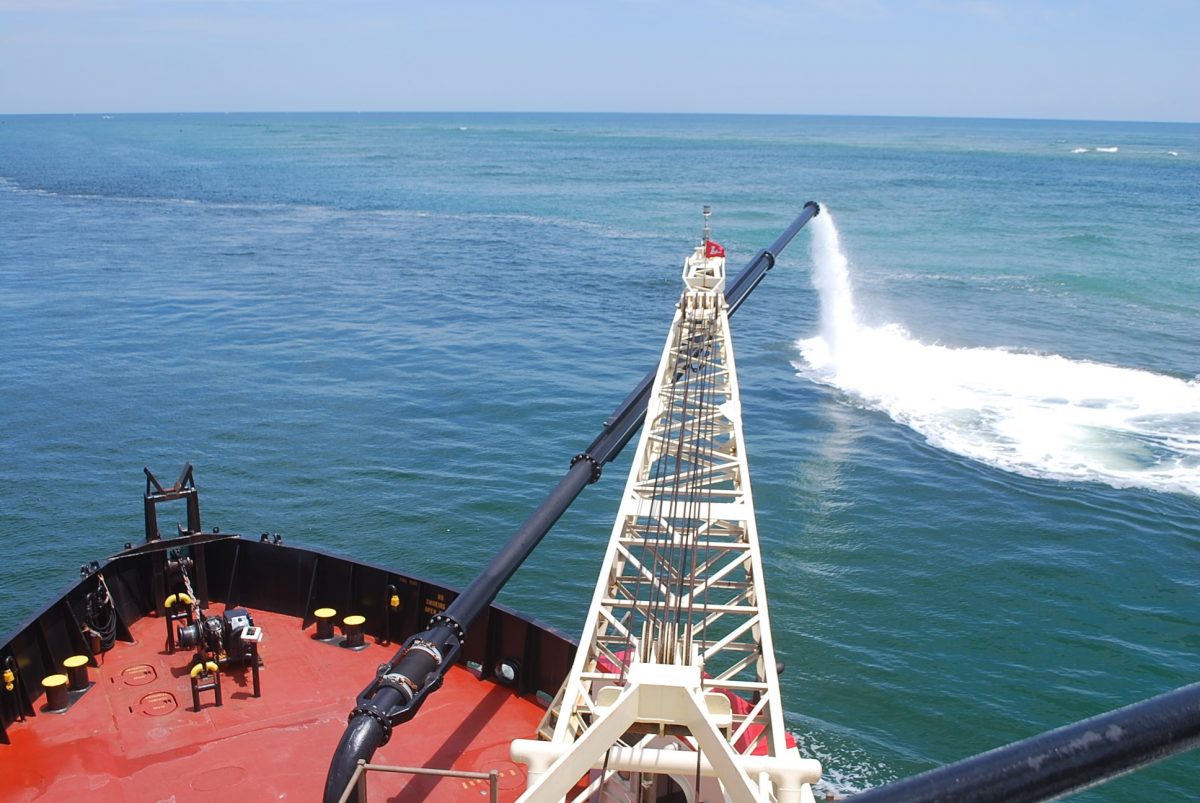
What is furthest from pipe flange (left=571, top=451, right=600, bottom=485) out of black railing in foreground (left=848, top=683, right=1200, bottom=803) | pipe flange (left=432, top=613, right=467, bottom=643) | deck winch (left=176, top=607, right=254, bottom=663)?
black railing in foreground (left=848, top=683, right=1200, bottom=803)

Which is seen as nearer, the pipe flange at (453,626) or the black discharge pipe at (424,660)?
the black discharge pipe at (424,660)

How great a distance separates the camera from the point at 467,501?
1569 inches

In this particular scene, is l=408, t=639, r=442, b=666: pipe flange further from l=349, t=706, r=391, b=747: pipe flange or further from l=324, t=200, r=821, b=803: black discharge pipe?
l=349, t=706, r=391, b=747: pipe flange

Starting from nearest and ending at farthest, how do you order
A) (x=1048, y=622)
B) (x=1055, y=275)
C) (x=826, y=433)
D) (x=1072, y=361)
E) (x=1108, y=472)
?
(x=1048, y=622) → (x=1108, y=472) → (x=826, y=433) → (x=1072, y=361) → (x=1055, y=275)

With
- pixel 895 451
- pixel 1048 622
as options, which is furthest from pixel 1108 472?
pixel 1048 622

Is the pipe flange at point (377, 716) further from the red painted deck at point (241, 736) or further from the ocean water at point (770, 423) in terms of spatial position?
the ocean water at point (770, 423)

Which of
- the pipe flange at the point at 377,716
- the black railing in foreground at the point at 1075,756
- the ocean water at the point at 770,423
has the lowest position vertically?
the ocean water at the point at 770,423

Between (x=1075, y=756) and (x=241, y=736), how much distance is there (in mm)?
18007

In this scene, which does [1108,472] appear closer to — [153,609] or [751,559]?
[751,559]

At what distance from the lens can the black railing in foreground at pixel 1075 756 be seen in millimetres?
2238

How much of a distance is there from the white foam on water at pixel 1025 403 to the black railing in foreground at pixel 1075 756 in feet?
146

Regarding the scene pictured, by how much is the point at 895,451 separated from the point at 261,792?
1409 inches

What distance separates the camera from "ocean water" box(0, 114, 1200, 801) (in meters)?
30.4

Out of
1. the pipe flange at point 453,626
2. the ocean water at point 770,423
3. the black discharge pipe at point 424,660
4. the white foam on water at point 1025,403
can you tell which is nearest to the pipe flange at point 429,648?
the black discharge pipe at point 424,660
